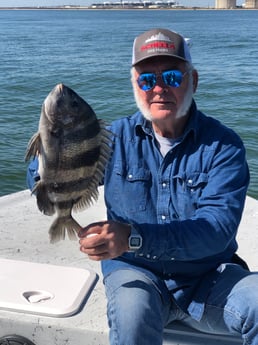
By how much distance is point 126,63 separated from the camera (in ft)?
82.8

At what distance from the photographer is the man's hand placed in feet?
7.50

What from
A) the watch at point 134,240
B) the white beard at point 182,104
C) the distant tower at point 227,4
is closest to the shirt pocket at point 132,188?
the white beard at point 182,104

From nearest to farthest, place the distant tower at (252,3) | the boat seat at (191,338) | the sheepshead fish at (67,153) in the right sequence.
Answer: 1. the sheepshead fish at (67,153)
2. the boat seat at (191,338)
3. the distant tower at (252,3)

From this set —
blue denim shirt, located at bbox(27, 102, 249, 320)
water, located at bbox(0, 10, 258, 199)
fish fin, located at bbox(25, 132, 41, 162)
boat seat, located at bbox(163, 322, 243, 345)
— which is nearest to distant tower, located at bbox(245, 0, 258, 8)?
water, located at bbox(0, 10, 258, 199)

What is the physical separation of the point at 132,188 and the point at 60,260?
43.4 inches

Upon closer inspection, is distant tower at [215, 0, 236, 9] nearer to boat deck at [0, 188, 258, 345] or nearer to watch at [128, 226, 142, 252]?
boat deck at [0, 188, 258, 345]

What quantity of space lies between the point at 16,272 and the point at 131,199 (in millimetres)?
924

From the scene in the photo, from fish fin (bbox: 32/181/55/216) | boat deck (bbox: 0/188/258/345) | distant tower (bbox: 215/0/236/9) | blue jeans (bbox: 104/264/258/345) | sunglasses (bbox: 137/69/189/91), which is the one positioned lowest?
distant tower (bbox: 215/0/236/9)

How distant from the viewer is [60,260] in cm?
370

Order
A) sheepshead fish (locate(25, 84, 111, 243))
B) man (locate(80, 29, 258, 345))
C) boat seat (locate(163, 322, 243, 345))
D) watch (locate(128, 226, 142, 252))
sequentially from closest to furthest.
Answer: sheepshead fish (locate(25, 84, 111, 243)), watch (locate(128, 226, 142, 252)), man (locate(80, 29, 258, 345)), boat seat (locate(163, 322, 243, 345))

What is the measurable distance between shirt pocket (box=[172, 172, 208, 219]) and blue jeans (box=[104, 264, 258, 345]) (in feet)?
1.21

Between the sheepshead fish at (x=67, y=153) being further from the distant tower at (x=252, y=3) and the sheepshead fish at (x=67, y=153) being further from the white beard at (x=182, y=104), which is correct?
the distant tower at (x=252, y=3)

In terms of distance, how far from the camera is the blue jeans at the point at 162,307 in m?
2.40

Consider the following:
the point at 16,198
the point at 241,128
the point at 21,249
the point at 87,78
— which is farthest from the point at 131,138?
the point at 87,78
